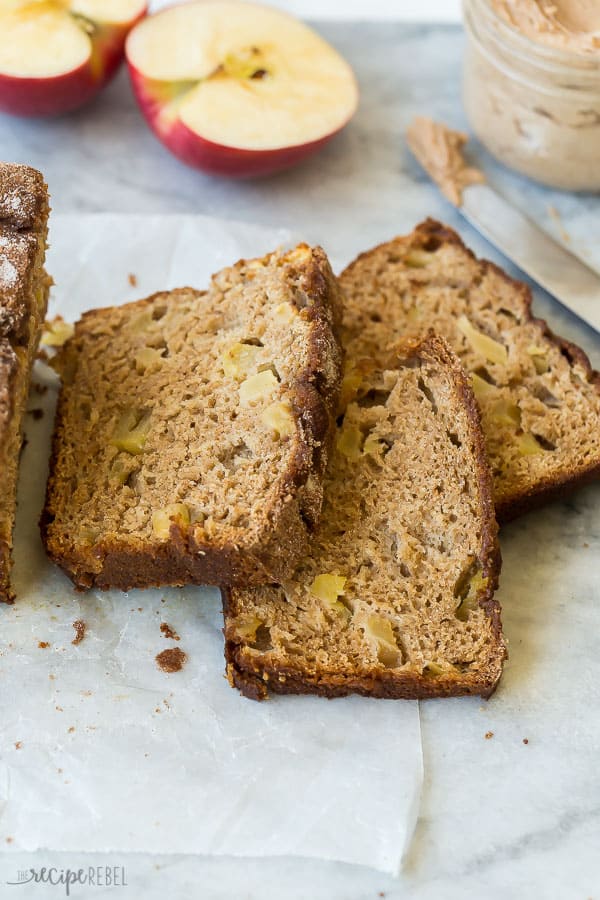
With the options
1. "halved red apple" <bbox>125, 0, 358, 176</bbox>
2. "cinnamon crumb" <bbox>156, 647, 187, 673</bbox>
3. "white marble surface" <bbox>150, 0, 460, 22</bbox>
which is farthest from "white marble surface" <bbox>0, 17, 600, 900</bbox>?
"white marble surface" <bbox>150, 0, 460, 22</bbox>

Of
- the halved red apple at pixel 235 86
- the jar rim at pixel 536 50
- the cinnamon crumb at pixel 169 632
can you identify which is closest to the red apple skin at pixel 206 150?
the halved red apple at pixel 235 86

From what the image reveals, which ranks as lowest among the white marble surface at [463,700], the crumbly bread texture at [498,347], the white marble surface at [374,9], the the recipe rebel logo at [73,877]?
the the recipe rebel logo at [73,877]

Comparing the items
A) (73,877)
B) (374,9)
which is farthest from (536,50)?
(73,877)

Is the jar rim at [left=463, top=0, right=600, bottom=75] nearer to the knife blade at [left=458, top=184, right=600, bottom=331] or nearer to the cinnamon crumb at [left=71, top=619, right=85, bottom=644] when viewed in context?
the knife blade at [left=458, top=184, right=600, bottom=331]

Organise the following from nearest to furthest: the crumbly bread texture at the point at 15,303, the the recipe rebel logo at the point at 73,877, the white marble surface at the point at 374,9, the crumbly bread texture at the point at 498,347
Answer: the the recipe rebel logo at the point at 73,877 < the crumbly bread texture at the point at 15,303 < the crumbly bread texture at the point at 498,347 < the white marble surface at the point at 374,9

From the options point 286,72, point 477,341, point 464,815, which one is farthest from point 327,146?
point 464,815

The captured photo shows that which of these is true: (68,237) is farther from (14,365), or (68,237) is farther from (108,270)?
(14,365)

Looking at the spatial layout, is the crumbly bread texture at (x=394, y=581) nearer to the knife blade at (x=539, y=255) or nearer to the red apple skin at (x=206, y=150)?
the knife blade at (x=539, y=255)
